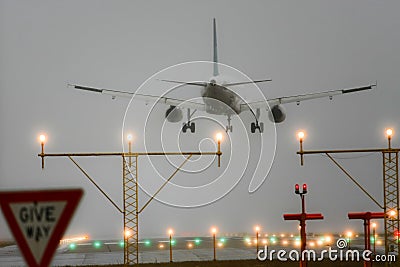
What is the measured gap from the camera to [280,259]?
125 feet

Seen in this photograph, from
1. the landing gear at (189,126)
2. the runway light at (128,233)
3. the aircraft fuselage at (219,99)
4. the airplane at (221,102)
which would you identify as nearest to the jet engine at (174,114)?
the airplane at (221,102)

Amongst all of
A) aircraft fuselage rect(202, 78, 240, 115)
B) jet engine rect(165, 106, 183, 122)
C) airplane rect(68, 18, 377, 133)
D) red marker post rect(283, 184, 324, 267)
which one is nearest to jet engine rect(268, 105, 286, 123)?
airplane rect(68, 18, 377, 133)

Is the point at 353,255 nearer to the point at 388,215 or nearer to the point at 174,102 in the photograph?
the point at 388,215

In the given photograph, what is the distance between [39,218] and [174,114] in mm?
52333

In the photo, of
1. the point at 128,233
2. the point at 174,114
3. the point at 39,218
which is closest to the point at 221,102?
the point at 174,114

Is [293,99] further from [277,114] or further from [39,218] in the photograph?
[39,218]

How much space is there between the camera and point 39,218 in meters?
7.43

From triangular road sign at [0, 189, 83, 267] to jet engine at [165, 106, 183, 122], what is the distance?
171ft

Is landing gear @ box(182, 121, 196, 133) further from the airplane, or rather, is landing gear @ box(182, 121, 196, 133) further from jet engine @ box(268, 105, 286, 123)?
jet engine @ box(268, 105, 286, 123)

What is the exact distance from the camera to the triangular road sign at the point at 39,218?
286 inches

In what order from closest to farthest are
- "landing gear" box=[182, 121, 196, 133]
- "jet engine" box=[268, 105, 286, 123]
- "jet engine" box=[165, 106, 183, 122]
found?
1. "landing gear" box=[182, 121, 196, 133]
2. "jet engine" box=[165, 106, 183, 122]
3. "jet engine" box=[268, 105, 286, 123]

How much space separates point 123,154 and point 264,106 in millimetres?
32884

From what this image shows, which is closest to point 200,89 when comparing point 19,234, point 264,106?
point 264,106

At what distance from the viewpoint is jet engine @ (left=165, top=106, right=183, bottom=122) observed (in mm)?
59469
